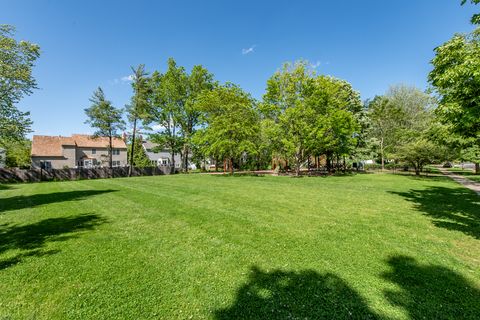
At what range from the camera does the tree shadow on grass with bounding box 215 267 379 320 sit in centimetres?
284

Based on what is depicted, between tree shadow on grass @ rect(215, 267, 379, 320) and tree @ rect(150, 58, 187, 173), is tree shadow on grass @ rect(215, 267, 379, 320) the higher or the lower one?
the lower one

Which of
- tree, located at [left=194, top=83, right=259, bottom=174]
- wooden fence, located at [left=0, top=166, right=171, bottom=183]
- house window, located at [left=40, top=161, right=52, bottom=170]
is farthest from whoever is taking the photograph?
house window, located at [left=40, top=161, right=52, bottom=170]

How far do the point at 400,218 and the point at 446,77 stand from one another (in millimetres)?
4128

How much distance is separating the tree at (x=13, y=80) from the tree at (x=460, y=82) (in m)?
18.4

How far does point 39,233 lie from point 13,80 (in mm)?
11075

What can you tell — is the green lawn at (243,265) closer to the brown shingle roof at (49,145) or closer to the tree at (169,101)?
the tree at (169,101)

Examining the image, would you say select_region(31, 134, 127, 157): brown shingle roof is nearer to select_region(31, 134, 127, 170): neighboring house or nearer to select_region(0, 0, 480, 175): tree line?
select_region(31, 134, 127, 170): neighboring house

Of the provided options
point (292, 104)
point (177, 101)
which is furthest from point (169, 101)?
point (292, 104)

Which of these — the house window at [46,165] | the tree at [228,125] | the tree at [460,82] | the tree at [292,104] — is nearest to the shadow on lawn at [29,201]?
the tree at [228,125]

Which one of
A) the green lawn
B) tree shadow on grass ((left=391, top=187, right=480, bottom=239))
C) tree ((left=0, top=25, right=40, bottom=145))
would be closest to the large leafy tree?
tree shadow on grass ((left=391, top=187, right=480, bottom=239))

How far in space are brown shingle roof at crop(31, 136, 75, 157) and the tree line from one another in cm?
1243

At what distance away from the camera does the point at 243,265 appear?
13.5 feet

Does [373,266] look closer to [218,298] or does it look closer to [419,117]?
[218,298]

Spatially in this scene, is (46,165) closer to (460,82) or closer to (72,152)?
(72,152)
